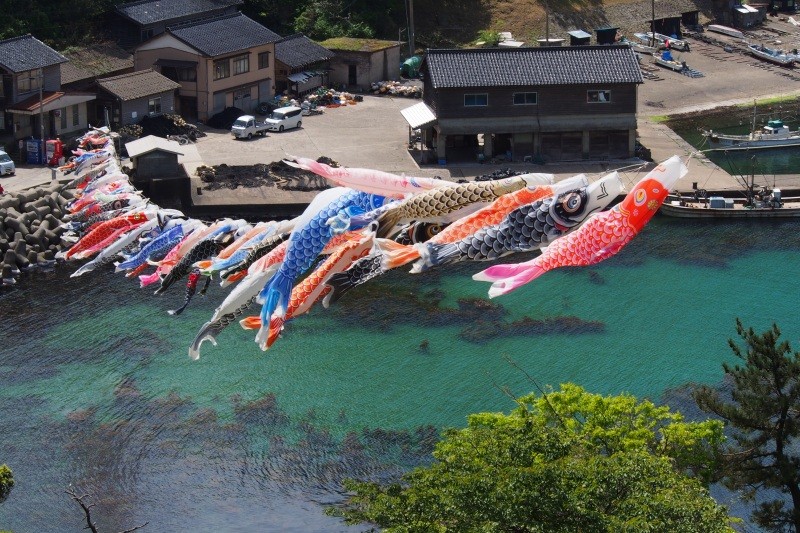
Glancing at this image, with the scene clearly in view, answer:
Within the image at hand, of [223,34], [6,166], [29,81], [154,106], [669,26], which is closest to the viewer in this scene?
[6,166]

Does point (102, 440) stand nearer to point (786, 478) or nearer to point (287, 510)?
point (287, 510)

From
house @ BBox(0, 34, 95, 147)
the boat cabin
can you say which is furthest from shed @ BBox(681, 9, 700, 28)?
house @ BBox(0, 34, 95, 147)

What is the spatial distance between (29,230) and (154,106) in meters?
12.4

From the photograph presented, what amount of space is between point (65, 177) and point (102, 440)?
18.5 meters

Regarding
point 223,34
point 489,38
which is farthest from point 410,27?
point 223,34

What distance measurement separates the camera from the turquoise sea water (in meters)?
31.7

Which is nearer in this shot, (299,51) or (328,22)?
(299,51)

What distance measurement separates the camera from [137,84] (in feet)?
186

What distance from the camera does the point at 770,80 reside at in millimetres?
68438

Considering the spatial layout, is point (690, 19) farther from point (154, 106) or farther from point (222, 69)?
point (154, 106)

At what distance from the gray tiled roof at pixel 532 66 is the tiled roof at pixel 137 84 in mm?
11020

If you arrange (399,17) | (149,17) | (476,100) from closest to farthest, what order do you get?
(476,100), (149,17), (399,17)

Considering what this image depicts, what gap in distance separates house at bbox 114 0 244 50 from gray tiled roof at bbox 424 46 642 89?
12.9 m

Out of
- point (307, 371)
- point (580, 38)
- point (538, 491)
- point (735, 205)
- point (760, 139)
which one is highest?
point (538, 491)
